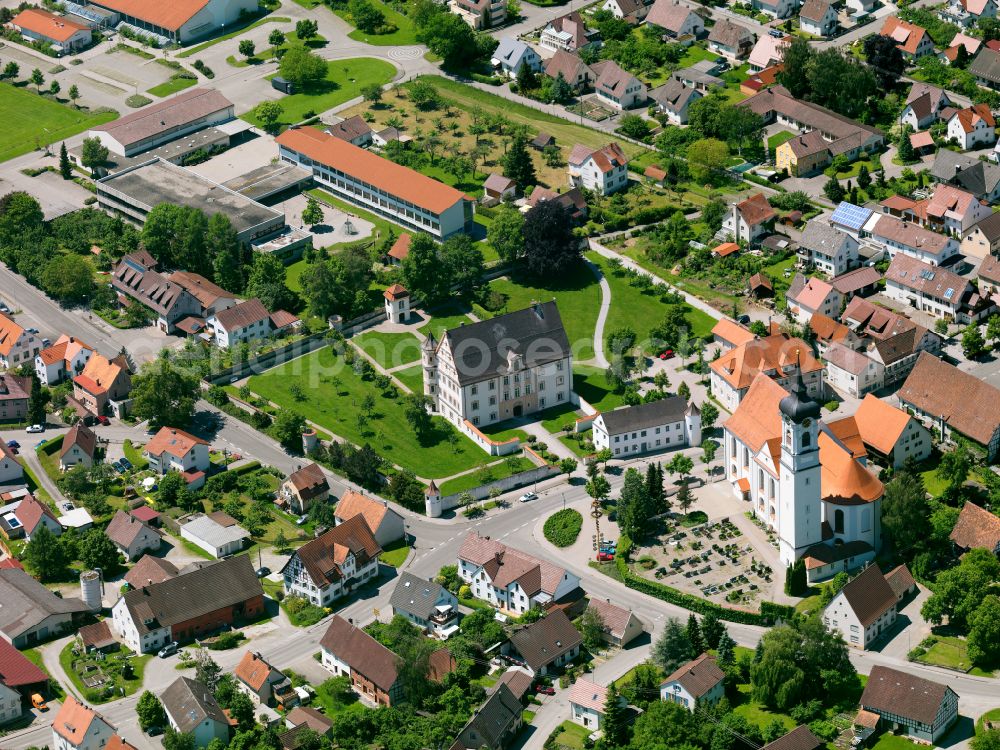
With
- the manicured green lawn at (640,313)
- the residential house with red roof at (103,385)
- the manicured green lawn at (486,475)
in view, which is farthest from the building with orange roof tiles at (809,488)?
the residential house with red roof at (103,385)

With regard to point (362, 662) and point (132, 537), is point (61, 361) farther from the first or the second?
point (362, 662)

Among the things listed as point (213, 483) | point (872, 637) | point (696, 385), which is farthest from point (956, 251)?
point (213, 483)

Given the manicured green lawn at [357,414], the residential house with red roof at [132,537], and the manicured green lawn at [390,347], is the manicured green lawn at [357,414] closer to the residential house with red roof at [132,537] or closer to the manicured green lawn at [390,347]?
the manicured green lawn at [390,347]

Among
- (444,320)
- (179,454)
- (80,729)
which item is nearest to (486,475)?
(179,454)

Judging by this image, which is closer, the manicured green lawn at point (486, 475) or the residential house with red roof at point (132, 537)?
the residential house with red roof at point (132, 537)

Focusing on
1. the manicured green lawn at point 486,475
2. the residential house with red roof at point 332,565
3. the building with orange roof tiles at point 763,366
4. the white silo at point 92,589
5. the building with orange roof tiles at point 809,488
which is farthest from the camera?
the building with orange roof tiles at point 763,366
